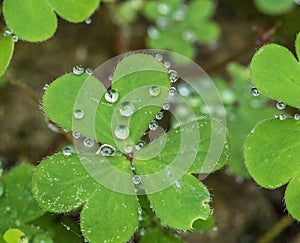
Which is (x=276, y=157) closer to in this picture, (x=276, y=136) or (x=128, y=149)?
(x=276, y=136)

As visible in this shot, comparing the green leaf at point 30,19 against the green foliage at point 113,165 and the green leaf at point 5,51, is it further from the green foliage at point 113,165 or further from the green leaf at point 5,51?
the green foliage at point 113,165

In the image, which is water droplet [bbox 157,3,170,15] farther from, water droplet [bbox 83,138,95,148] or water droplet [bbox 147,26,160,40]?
water droplet [bbox 83,138,95,148]

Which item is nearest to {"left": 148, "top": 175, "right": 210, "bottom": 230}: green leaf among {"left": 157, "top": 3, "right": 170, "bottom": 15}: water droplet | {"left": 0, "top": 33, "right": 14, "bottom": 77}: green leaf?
{"left": 0, "top": 33, "right": 14, "bottom": 77}: green leaf

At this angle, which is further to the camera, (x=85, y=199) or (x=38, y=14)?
(x=38, y=14)

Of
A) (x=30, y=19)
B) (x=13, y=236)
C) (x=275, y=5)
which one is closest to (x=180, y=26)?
(x=275, y=5)

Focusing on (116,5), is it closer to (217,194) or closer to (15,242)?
(217,194)

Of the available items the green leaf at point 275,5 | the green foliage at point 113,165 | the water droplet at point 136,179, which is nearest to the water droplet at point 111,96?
the green foliage at point 113,165
